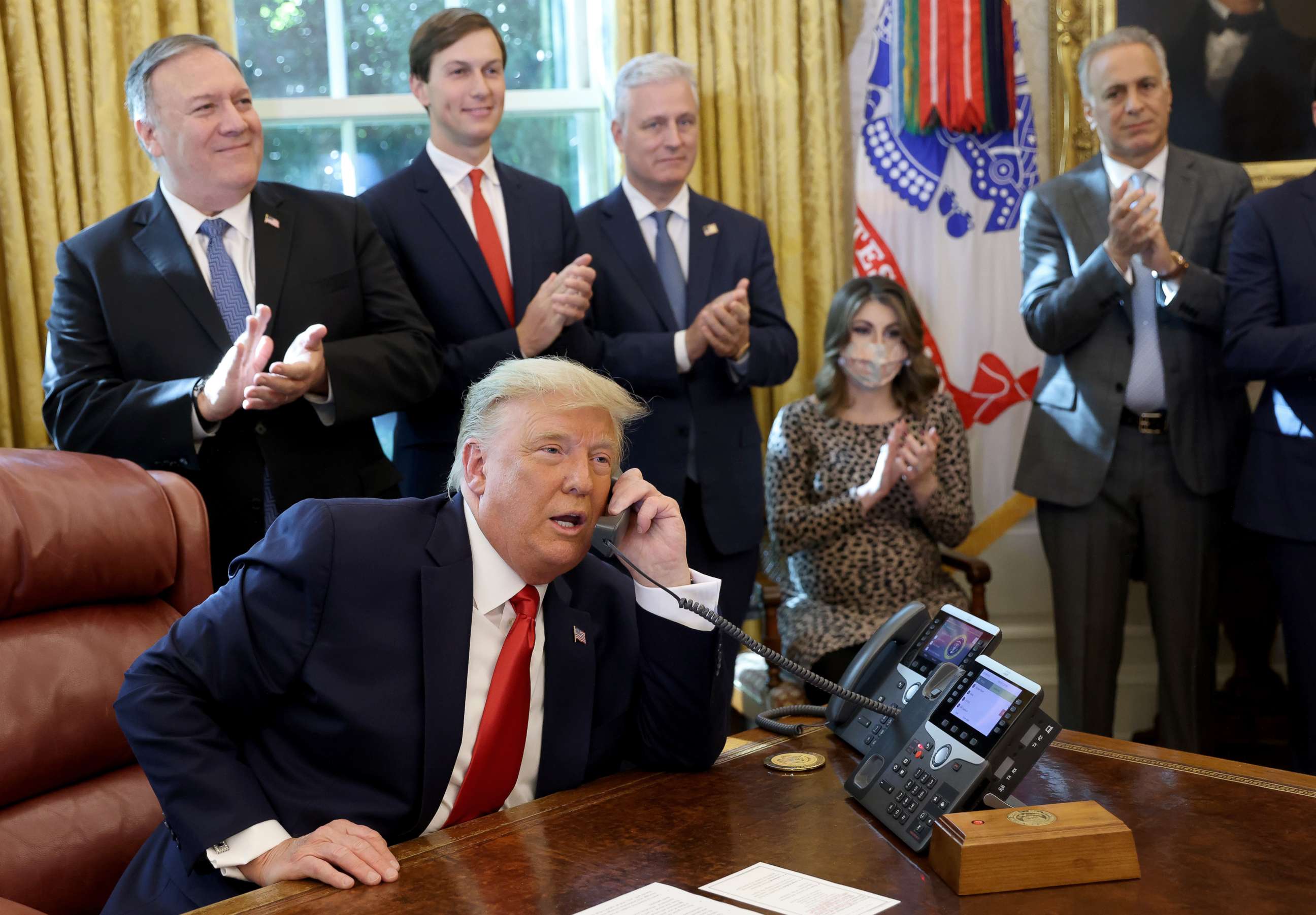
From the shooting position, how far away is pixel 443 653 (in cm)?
181

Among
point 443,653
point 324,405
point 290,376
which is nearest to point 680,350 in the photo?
point 324,405

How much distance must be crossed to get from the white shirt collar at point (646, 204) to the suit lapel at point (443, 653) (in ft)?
6.46

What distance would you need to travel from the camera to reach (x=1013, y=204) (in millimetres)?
4430

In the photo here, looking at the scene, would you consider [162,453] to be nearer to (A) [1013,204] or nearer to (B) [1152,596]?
(B) [1152,596]

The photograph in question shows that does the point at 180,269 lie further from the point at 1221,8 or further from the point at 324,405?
the point at 1221,8

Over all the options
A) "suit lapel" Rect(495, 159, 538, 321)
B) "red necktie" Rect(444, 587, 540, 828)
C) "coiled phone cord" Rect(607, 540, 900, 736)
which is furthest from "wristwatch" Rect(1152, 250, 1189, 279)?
"red necktie" Rect(444, 587, 540, 828)

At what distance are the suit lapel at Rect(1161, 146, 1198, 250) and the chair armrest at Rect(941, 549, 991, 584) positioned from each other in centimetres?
102

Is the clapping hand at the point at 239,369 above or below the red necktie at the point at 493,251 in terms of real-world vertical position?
below

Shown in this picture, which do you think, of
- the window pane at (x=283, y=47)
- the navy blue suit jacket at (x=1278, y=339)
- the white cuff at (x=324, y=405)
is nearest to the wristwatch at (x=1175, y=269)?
the navy blue suit jacket at (x=1278, y=339)

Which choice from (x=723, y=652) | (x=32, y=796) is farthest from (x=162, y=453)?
(x=723, y=652)

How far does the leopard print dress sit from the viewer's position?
3631 mm

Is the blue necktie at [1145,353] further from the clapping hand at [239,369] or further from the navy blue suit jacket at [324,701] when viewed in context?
the clapping hand at [239,369]

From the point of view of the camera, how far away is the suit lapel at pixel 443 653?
178 centimetres

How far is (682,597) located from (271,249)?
4.76 ft
